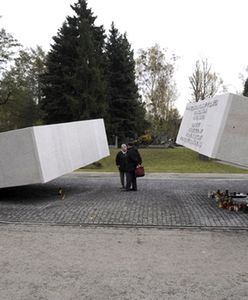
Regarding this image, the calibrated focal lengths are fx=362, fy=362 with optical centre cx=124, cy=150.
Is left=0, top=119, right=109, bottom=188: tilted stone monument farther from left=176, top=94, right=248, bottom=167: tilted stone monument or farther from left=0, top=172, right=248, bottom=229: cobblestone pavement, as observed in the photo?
left=176, top=94, right=248, bottom=167: tilted stone monument

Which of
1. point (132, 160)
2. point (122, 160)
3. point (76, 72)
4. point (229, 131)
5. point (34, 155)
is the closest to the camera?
point (229, 131)

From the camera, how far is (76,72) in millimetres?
26641

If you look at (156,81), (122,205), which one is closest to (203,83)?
(156,81)

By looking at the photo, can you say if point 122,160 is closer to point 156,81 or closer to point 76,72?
point 76,72

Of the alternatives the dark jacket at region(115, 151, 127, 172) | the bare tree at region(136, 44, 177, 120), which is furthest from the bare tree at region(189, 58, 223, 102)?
the dark jacket at region(115, 151, 127, 172)

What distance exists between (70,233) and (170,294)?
3.35 m

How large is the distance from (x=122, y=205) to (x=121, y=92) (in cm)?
2549

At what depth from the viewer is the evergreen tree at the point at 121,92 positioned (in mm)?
34125

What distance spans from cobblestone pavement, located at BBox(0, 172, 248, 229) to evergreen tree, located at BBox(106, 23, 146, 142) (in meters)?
19.7

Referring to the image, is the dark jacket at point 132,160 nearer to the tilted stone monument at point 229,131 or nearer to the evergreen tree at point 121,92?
the tilted stone monument at point 229,131

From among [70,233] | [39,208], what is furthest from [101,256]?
[39,208]

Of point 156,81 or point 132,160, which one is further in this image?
point 156,81

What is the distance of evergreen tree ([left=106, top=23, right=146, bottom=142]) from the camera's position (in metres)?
34.1

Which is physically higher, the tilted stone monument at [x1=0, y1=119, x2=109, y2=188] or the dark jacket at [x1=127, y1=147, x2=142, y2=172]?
the tilted stone monument at [x1=0, y1=119, x2=109, y2=188]
